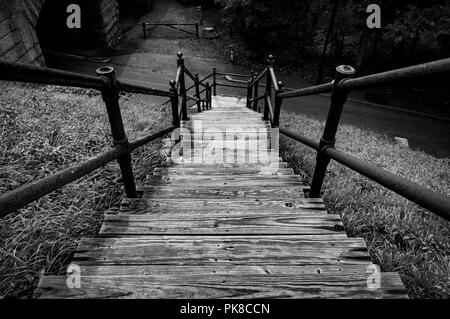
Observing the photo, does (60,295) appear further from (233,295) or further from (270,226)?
(270,226)

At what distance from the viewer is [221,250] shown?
5.63 feet

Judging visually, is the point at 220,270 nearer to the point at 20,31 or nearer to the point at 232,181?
the point at 232,181

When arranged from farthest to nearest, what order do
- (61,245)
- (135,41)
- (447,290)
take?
(135,41) < (447,290) < (61,245)

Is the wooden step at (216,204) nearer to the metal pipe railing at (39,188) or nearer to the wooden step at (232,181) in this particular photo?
the wooden step at (232,181)

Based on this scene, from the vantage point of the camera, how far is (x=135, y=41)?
691 inches

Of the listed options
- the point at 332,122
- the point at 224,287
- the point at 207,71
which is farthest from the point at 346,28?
the point at 224,287

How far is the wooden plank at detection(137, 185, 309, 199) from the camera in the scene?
256 cm

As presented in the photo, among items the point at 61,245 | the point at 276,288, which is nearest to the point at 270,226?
the point at 276,288

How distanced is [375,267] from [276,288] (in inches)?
22.6

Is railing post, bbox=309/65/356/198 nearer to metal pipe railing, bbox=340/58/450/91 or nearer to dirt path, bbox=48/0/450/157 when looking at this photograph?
metal pipe railing, bbox=340/58/450/91

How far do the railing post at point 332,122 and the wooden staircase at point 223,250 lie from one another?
0.21 metres

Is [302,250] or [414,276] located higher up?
[302,250]

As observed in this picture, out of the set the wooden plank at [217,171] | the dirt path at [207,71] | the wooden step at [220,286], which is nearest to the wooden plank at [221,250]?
the wooden step at [220,286]

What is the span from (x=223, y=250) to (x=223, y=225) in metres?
0.28
